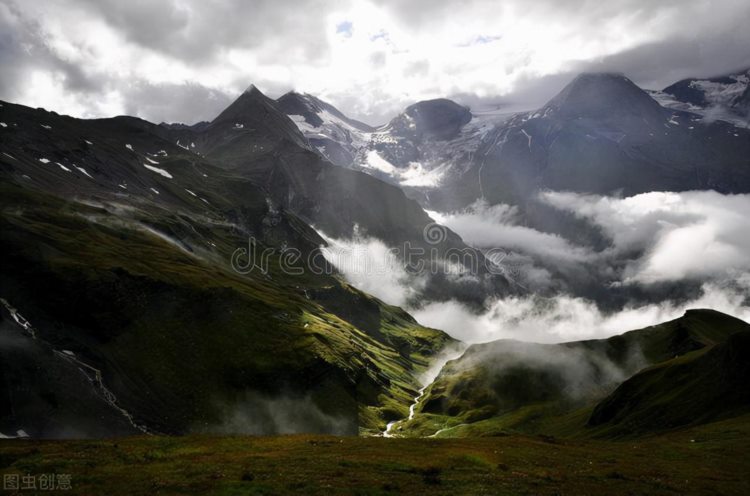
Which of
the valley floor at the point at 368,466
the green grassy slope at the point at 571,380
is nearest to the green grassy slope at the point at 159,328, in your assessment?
the green grassy slope at the point at 571,380

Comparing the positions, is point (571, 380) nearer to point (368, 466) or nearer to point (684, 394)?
point (684, 394)

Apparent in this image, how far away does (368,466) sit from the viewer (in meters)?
45.5

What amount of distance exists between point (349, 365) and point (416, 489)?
163077 mm

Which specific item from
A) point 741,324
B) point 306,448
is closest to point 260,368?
point 306,448

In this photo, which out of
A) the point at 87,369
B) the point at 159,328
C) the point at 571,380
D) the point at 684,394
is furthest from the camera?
the point at 571,380

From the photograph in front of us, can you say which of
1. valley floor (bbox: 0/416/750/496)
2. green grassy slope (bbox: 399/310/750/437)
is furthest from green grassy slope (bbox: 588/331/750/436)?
green grassy slope (bbox: 399/310/750/437)

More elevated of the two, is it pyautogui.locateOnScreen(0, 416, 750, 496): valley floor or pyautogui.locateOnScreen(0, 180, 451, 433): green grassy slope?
pyautogui.locateOnScreen(0, 180, 451, 433): green grassy slope

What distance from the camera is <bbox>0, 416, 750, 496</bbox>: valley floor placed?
3924cm


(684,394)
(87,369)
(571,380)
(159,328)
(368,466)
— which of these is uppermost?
(159,328)

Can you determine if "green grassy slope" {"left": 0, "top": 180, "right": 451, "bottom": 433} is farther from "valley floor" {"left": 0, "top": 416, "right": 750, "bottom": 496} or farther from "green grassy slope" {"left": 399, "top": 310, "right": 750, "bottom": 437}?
"valley floor" {"left": 0, "top": 416, "right": 750, "bottom": 496}

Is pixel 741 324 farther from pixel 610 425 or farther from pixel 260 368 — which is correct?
pixel 260 368

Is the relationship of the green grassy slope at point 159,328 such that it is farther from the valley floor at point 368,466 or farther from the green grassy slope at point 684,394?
the green grassy slope at point 684,394

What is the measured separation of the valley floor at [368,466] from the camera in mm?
39241

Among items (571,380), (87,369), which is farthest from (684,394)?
(87,369)
